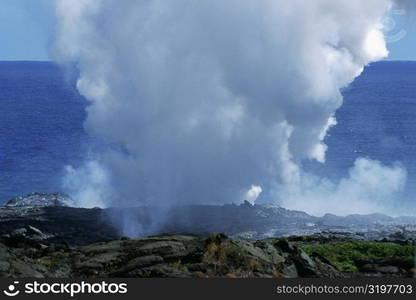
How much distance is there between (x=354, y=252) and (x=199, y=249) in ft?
34.2

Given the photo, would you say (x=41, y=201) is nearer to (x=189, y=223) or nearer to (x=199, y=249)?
(x=189, y=223)

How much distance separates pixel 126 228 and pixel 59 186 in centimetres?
4790

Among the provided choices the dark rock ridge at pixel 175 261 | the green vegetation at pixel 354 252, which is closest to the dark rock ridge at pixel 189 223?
the green vegetation at pixel 354 252

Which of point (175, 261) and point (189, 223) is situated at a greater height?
point (189, 223)

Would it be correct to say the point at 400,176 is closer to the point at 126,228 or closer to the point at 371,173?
the point at 371,173

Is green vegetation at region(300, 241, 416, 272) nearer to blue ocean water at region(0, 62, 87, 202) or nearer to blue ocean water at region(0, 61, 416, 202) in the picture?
blue ocean water at region(0, 61, 416, 202)

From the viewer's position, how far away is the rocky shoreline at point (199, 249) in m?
28.0

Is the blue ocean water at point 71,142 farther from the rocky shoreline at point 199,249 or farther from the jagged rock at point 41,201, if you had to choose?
the rocky shoreline at point 199,249

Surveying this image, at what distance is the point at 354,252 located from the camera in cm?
3703

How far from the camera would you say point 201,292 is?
20562mm

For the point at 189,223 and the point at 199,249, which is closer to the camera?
the point at 199,249

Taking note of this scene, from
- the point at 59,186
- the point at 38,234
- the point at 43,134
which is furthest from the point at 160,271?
the point at 43,134

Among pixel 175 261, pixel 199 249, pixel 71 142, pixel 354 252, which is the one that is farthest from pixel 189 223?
pixel 71 142

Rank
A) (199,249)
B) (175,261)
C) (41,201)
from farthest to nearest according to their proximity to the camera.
A: (41,201)
(199,249)
(175,261)
